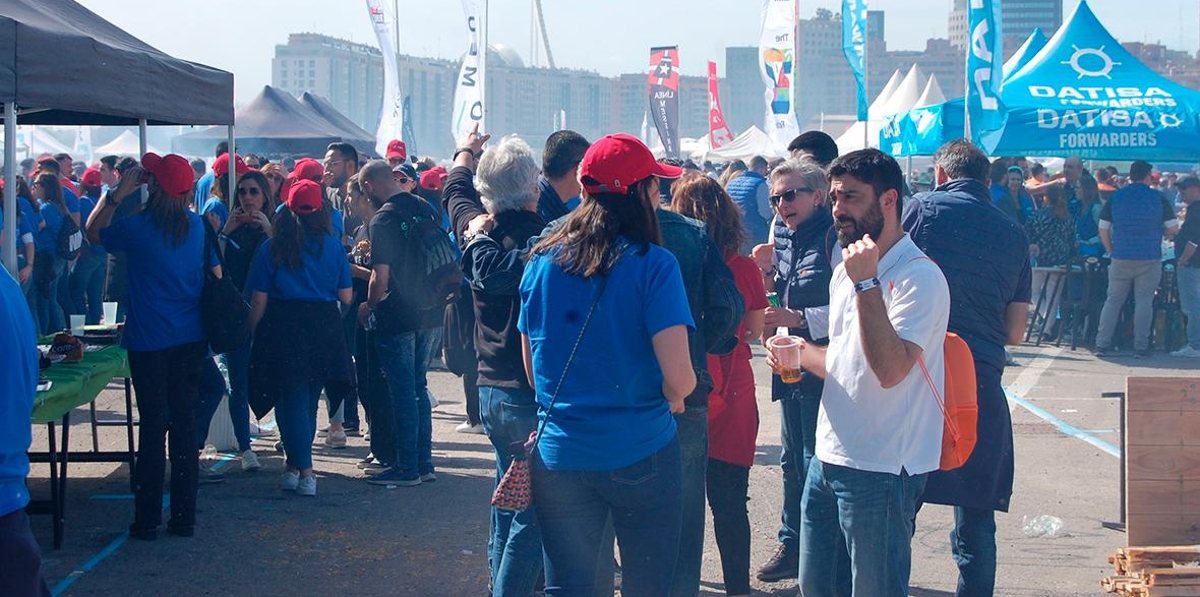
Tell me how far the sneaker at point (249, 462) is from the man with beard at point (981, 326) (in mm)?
4749

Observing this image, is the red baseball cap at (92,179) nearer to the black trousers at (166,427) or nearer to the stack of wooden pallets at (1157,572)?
the black trousers at (166,427)

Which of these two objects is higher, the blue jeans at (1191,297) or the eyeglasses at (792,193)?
the eyeglasses at (792,193)

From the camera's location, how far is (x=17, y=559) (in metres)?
2.93

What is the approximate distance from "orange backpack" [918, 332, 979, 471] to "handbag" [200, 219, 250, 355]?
3.82m

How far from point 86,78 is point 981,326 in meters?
4.46

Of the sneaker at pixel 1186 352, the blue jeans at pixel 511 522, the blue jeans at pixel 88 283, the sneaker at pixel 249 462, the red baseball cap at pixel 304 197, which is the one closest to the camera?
the blue jeans at pixel 511 522

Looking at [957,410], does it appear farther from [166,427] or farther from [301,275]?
[301,275]

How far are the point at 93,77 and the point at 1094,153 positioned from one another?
10.6 m

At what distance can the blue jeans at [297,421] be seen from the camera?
7000 mm

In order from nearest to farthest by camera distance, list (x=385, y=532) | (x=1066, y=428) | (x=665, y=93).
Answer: (x=385, y=532)
(x=1066, y=428)
(x=665, y=93)

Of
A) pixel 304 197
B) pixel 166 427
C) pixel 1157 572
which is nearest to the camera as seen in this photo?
pixel 1157 572

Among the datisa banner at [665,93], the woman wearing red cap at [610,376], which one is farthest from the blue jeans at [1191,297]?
the datisa banner at [665,93]

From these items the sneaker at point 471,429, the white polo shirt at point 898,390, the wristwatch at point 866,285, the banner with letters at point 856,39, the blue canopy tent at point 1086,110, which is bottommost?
the sneaker at point 471,429

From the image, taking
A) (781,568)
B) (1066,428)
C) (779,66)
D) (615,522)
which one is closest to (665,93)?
(779,66)
